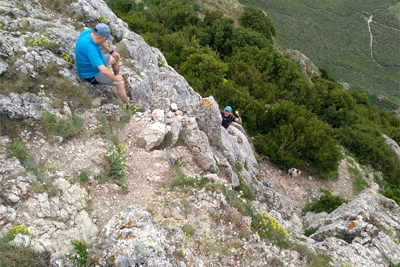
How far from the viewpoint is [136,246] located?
3.65 m

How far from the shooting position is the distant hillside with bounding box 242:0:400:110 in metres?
69.8

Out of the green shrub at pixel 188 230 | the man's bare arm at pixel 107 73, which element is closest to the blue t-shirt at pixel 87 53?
the man's bare arm at pixel 107 73

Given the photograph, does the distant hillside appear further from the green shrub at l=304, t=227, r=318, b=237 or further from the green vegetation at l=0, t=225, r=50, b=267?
the green vegetation at l=0, t=225, r=50, b=267

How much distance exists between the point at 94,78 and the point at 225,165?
15.7ft

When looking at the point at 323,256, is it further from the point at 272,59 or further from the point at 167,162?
the point at 272,59

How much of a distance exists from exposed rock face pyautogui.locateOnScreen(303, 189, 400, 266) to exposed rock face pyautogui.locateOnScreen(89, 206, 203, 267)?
4392 millimetres

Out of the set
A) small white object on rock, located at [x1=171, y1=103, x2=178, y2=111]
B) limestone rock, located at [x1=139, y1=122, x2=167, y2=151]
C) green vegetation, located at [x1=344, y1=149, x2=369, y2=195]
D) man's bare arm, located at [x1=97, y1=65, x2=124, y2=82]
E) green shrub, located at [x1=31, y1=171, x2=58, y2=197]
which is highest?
man's bare arm, located at [x1=97, y1=65, x2=124, y2=82]

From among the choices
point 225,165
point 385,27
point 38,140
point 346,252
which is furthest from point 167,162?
point 385,27

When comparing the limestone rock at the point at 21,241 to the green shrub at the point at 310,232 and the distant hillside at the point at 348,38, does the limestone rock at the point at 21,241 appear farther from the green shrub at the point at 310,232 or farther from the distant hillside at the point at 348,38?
the distant hillside at the point at 348,38

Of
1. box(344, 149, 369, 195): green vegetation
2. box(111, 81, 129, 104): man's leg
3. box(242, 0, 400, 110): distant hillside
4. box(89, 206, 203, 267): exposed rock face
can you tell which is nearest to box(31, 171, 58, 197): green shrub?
box(89, 206, 203, 267): exposed rock face

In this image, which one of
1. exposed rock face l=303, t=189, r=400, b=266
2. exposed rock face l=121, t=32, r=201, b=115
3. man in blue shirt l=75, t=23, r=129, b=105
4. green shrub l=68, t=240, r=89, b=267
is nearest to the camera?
green shrub l=68, t=240, r=89, b=267

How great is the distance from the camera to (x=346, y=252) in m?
6.38

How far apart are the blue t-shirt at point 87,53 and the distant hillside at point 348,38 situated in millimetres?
67364

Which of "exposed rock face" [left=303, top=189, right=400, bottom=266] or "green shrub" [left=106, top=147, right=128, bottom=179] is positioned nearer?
"green shrub" [left=106, top=147, right=128, bottom=179]
